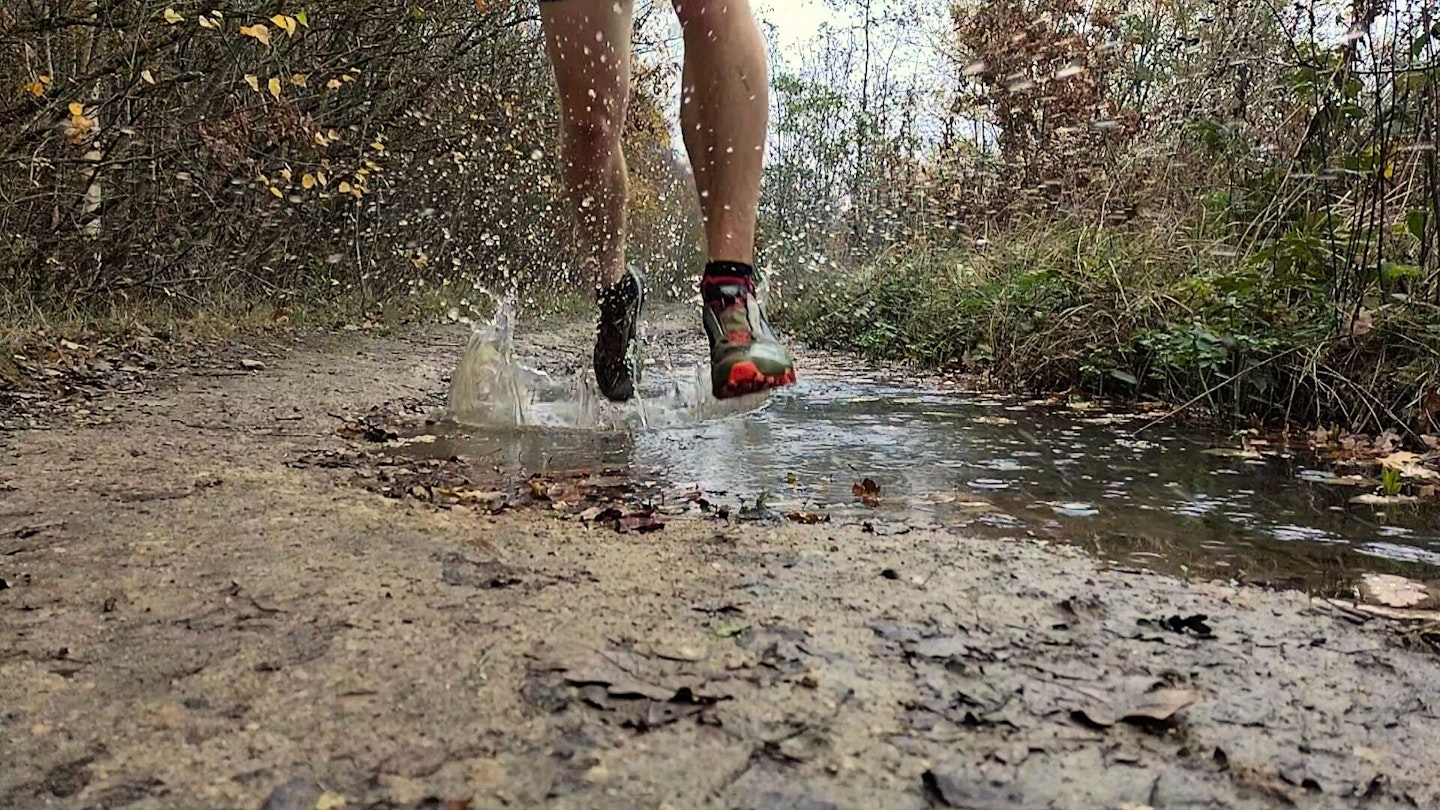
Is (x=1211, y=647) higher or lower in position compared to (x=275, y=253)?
lower

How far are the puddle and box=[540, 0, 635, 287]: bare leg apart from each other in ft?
1.43

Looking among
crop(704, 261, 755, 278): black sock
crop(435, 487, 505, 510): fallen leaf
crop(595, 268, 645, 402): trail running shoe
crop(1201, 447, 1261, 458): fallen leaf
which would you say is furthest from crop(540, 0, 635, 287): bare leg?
crop(1201, 447, 1261, 458): fallen leaf

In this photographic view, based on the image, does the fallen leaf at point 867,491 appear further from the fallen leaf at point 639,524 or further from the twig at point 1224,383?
the twig at point 1224,383

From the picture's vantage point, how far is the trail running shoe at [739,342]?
78.9 inches

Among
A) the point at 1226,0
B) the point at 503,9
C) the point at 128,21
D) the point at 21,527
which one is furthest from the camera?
the point at 503,9

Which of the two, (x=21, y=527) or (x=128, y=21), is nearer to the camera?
(x=21, y=527)

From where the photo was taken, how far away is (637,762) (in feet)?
2.44

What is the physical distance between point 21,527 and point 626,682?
0.95m

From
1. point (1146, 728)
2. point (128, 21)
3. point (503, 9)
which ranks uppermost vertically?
point (503, 9)

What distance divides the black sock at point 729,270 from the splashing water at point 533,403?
0.47 m

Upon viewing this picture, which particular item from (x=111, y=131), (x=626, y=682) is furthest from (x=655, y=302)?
(x=626, y=682)

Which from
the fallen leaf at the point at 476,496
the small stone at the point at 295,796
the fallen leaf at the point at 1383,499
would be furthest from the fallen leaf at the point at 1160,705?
the fallen leaf at the point at 1383,499

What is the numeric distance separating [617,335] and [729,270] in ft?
2.04

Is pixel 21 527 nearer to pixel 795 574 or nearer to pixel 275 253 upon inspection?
pixel 795 574
